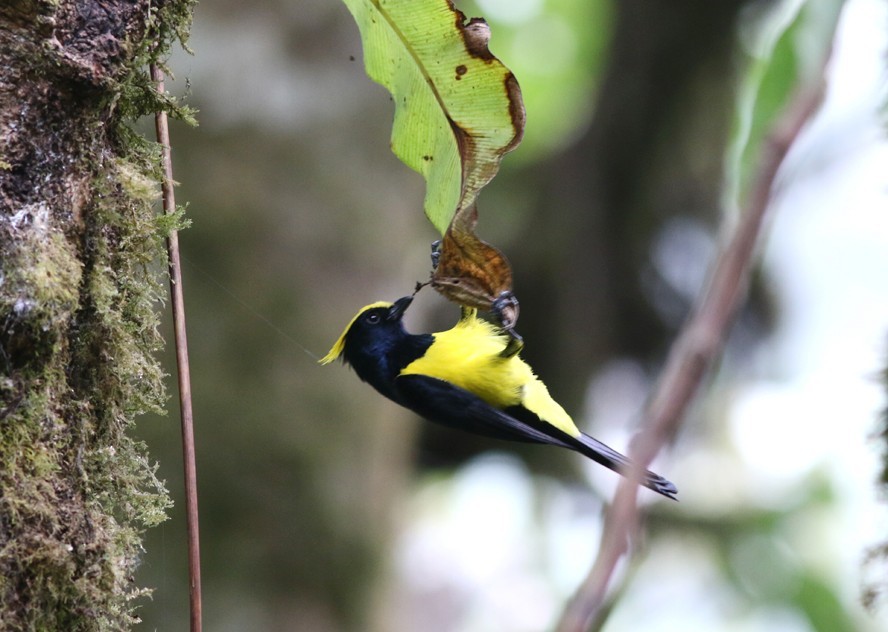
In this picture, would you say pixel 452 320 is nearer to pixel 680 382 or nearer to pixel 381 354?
pixel 381 354

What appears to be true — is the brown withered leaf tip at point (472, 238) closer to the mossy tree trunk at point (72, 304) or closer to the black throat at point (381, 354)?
the mossy tree trunk at point (72, 304)

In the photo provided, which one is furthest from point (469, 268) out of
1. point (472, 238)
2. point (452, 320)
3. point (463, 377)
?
point (452, 320)

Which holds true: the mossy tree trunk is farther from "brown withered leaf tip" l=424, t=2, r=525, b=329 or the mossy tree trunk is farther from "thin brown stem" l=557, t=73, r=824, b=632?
"thin brown stem" l=557, t=73, r=824, b=632

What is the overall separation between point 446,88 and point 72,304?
70 centimetres

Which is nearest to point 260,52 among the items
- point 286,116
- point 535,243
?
point 286,116

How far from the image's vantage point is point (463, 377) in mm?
2939

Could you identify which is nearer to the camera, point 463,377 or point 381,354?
point 463,377

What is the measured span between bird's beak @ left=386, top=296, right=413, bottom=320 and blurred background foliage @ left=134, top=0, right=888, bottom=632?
1051 mm

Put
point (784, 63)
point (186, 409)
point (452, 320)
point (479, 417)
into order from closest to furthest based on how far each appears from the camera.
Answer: point (784, 63) → point (186, 409) → point (479, 417) → point (452, 320)

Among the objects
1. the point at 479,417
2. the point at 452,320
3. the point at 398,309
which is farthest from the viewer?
the point at 452,320

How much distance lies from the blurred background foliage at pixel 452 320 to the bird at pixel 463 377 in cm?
62

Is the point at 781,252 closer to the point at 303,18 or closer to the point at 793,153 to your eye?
the point at 303,18

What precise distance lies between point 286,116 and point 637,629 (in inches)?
140

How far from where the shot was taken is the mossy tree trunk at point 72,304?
1236mm
